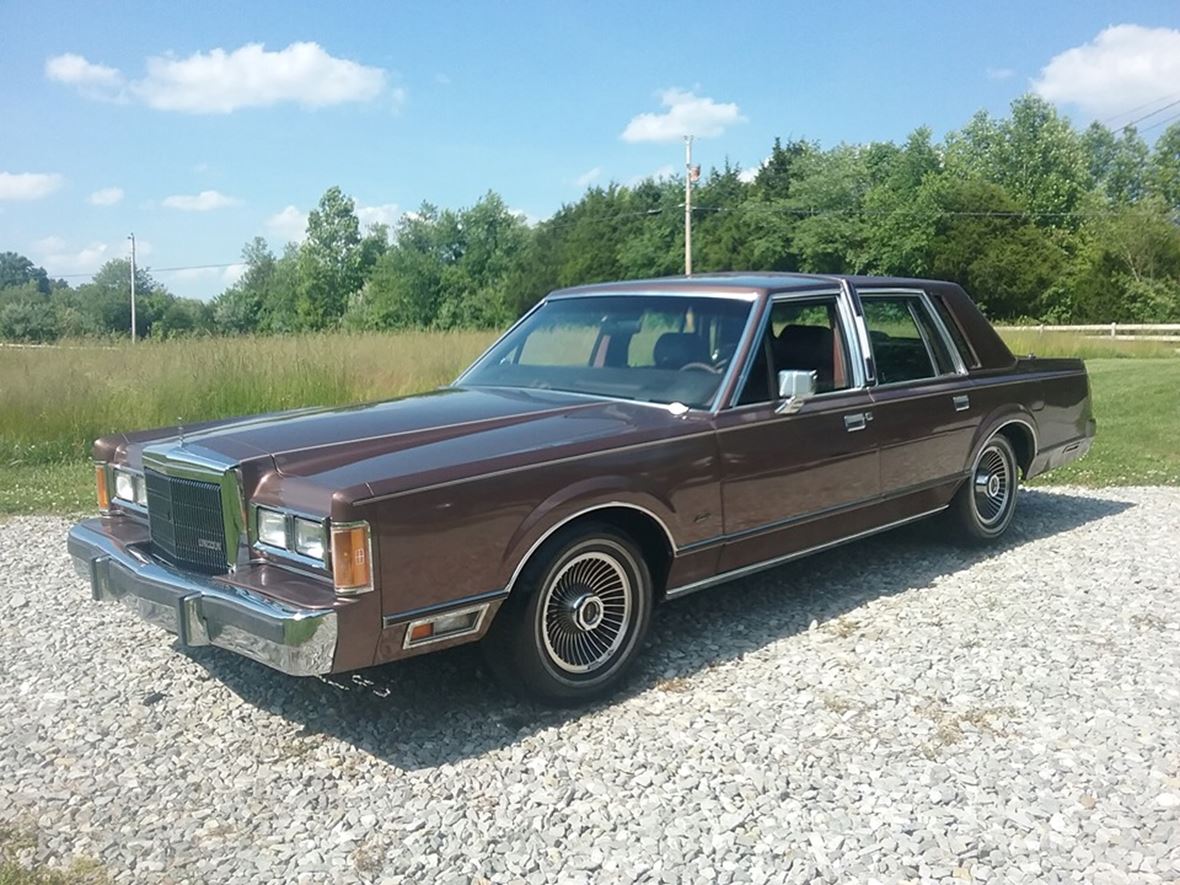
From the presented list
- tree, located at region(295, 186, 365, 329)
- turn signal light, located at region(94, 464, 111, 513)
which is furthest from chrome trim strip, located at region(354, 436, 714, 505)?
tree, located at region(295, 186, 365, 329)

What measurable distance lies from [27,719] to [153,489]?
40.7 inches

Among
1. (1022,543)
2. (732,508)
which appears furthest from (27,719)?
(1022,543)

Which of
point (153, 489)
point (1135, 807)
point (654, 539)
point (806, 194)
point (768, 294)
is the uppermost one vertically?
point (806, 194)

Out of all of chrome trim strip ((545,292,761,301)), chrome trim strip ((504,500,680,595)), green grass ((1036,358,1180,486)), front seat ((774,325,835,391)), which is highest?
chrome trim strip ((545,292,761,301))

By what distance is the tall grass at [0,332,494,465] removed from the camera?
36.5ft

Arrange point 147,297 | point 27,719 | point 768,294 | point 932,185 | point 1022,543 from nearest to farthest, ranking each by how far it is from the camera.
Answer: point 27,719, point 768,294, point 1022,543, point 932,185, point 147,297

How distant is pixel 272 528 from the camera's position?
3.66m

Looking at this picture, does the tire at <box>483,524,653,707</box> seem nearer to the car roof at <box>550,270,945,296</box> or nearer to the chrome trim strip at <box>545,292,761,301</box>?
the chrome trim strip at <box>545,292,761,301</box>

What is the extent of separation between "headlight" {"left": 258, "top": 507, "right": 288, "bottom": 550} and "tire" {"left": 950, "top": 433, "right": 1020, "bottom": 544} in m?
4.30

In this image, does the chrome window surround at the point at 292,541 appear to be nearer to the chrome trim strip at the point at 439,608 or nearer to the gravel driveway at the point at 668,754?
the chrome trim strip at the point at 439,608

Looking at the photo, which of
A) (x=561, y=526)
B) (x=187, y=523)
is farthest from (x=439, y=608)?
(x=187, y=523)

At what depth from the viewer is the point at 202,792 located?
3502 millimetres

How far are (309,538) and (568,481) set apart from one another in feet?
3.26

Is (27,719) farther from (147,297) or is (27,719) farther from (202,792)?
(147,297)
